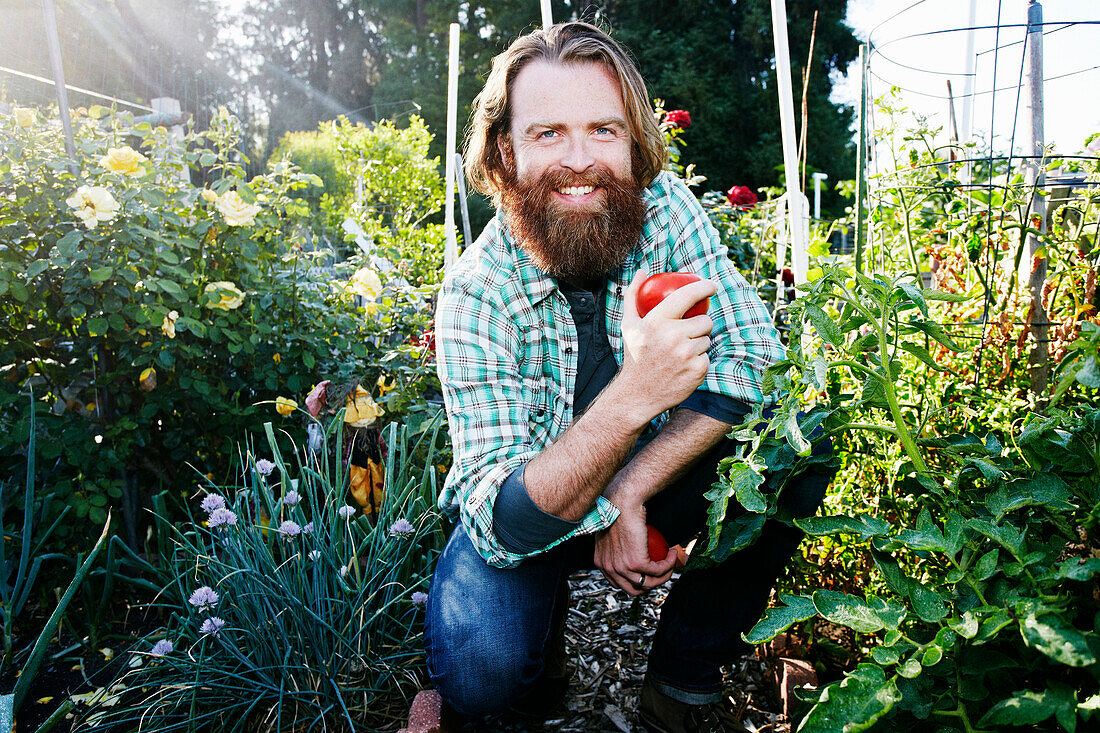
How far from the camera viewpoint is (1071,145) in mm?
1531

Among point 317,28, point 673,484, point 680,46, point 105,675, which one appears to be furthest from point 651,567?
point 317,28

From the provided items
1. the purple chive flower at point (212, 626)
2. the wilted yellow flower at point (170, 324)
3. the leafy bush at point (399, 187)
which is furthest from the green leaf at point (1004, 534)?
the leafy bush at point (399, 187)

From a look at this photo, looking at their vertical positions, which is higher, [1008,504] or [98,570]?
[1008,504]

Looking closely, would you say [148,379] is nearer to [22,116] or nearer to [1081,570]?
[22,116]

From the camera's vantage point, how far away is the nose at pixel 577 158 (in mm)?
1603

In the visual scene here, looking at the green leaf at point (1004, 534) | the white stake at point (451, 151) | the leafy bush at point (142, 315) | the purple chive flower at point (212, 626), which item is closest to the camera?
the green leaf at point (1004, 534)

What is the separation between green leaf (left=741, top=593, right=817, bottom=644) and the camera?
78 centimetres

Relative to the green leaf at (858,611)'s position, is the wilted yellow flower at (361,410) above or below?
below

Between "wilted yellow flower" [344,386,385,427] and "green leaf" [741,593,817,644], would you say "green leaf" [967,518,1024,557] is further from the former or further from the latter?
"wilted yellow flower" [344,386,385,427]

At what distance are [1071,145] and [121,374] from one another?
2402 millimetres

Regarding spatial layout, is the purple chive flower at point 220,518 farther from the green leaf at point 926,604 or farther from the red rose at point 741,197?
the red rose at point 741,197

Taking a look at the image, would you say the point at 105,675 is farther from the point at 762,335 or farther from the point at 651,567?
A: the point at 762,335

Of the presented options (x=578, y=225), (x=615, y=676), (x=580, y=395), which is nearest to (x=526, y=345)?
(x=580, y=395)

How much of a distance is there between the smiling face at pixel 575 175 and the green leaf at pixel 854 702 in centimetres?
106
